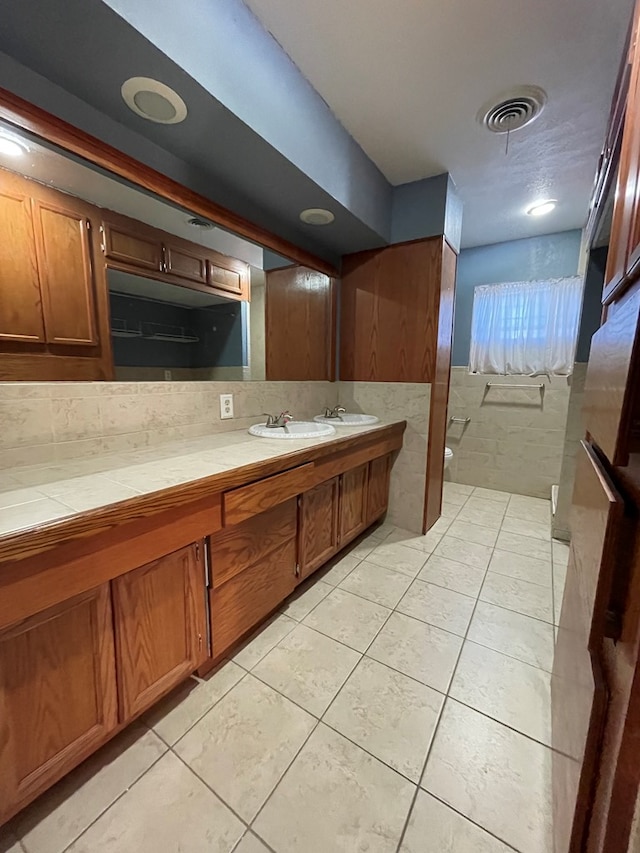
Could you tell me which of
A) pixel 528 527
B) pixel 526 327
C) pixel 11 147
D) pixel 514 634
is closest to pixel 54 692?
pixel 11 147

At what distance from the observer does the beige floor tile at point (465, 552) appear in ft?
7.18

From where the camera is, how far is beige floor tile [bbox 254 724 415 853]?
0.87 meters

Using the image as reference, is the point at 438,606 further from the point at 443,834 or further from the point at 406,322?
the point at 406,322

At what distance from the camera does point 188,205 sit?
1526mm

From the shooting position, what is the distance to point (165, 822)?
90 centimetres

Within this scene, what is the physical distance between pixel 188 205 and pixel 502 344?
2946 mm

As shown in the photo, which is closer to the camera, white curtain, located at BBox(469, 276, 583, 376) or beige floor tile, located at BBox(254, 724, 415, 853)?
beige floor tile, located at BBox(254, 724, 415, 853)

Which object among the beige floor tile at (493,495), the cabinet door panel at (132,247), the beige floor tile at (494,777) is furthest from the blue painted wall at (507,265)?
the beige floor tile at (494,777)

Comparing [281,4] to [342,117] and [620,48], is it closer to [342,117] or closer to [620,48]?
[342,117]

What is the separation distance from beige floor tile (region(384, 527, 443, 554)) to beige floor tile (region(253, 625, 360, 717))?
1.03 meters

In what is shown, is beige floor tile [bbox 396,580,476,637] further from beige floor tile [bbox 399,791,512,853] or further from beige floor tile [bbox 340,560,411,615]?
beige floor tile [bbox 399,791,512,853]

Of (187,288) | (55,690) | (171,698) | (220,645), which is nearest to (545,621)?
(220,645)

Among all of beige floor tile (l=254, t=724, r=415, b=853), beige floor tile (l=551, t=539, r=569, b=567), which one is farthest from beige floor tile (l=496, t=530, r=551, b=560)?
beige floor tile (l=254, t=724, r=415, b=853)

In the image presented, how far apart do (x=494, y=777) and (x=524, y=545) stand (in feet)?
5.51
